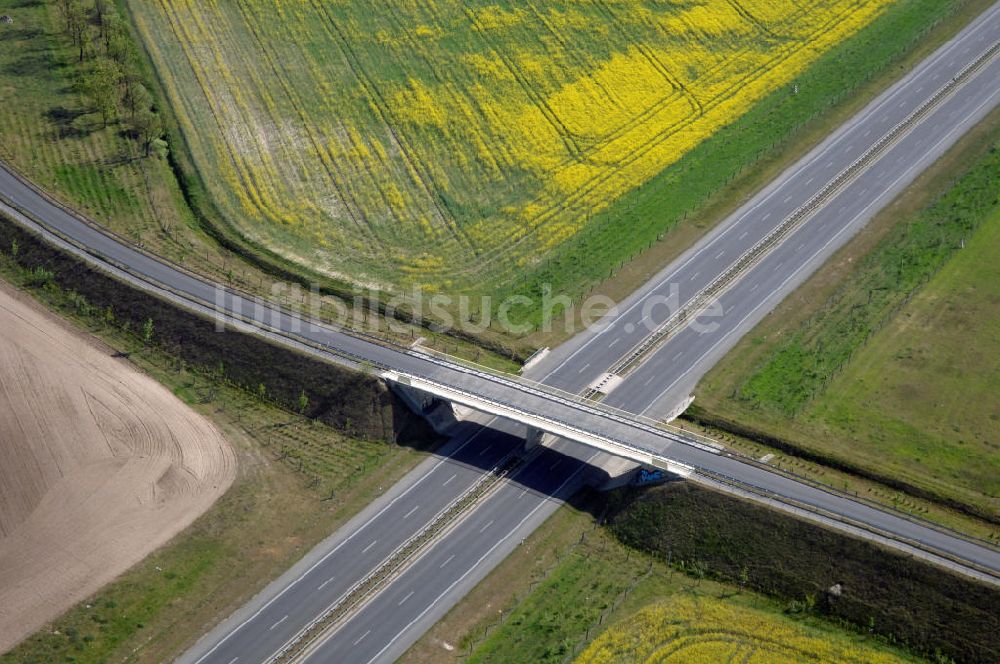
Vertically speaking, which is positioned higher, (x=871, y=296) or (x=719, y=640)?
(x=871, y=296)

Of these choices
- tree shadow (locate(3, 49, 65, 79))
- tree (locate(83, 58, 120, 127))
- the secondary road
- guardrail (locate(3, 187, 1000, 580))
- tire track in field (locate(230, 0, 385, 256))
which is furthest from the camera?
tree shadow (locate(3, 49, 65, 79))

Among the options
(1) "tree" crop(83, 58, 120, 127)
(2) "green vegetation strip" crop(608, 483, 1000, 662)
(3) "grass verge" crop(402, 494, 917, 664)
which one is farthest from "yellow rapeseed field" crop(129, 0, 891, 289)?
(2) "green vegetation strip" crop(608, 483, 1000, 662)

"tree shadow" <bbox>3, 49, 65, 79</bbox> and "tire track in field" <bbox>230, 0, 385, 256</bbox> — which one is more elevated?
"tree shadow" <bbox>3, 49, 65, 79</bbox>

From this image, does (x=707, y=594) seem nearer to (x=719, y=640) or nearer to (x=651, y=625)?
(x=719, y=640)

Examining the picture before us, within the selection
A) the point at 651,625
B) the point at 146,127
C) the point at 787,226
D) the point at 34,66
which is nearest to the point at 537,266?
the point at 787,226

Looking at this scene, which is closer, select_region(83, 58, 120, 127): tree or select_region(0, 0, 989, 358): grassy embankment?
select_region(0, 0, 989, 358): grassy embankment

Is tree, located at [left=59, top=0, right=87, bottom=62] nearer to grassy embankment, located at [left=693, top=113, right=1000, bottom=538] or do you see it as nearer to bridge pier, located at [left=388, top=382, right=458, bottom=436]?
bridge pier, located at [left=388, top=382, right=458, bottom=436]

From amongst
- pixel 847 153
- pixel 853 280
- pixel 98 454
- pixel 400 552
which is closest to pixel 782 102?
pixel 847 153

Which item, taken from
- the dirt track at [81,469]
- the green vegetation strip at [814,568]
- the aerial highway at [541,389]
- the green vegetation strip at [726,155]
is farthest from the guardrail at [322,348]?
the green vegetation strip at [726,155]
